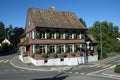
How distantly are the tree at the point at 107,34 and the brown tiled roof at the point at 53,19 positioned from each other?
16996mm

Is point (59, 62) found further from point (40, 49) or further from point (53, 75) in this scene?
point (53, 75)

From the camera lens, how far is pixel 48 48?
39.5m

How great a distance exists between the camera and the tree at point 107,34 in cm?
5949

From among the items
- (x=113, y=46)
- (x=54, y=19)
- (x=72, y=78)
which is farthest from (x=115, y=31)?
(x=72, y=78)

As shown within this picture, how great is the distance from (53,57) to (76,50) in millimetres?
5791

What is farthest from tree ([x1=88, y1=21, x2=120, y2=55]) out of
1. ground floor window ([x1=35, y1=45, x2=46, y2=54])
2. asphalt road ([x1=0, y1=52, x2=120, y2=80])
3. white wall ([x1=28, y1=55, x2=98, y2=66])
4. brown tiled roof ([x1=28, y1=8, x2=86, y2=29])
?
asphalt road ([x1=0, y1=52, x2=120, y2=80])

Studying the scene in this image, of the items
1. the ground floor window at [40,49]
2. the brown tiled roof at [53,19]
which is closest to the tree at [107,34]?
the brown tiled roof at [53,19]

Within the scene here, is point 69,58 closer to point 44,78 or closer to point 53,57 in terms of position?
point 53,57

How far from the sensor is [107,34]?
2469 inches

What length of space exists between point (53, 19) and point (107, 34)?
2557 centimetres

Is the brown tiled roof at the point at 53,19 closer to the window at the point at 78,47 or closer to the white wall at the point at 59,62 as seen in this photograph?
the window at the point at 78,47

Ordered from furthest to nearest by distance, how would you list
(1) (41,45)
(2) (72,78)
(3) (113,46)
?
(3) (113,46) < (1) (41,45) < (2) (72,78)

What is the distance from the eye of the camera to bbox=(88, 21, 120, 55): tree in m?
59.5

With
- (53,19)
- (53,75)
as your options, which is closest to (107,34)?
(53,19)
